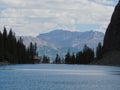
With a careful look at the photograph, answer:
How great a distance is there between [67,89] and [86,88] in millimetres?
4797

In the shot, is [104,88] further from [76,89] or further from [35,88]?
[35,88]

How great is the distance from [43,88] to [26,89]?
192 inches

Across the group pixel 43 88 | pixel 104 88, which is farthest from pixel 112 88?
pixel 43 88

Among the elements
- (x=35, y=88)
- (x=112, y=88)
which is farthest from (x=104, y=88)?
(x=35, y=88)

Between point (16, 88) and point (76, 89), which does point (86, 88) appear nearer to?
point (76, 89)

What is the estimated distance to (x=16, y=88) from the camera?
283 feet

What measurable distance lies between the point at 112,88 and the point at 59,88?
10.9 m

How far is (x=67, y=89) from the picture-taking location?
86125mm

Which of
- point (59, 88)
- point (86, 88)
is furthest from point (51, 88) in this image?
point (86, 88)

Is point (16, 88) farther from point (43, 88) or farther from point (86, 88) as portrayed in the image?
point (86, 88)

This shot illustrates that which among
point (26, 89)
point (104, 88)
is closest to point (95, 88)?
point (104, 88)

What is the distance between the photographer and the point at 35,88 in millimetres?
86875

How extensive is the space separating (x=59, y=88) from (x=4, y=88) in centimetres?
1126

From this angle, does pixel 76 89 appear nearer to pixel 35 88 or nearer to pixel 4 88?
pixel 35 88
